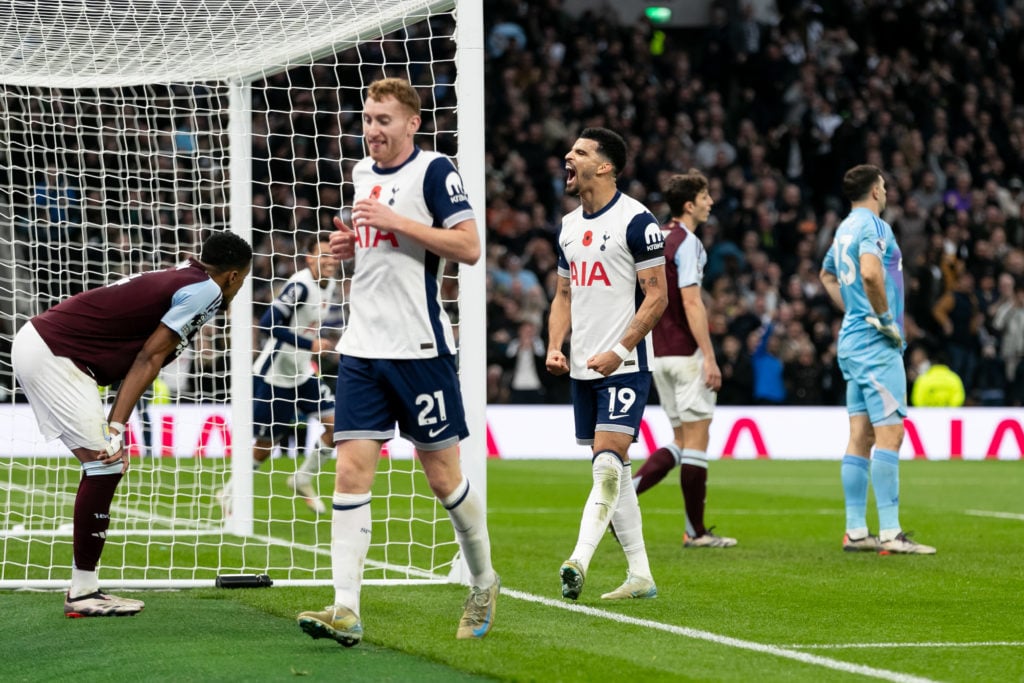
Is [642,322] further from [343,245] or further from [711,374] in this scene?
[711,374]

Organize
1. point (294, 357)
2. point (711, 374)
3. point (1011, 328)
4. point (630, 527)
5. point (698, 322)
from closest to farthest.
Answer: point (630, 527), point (711, 374), point (698, 322), point (294, 357), point (1011, 328)

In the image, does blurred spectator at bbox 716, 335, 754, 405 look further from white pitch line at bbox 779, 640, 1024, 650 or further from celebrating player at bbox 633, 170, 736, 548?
white pitch line at bbox 779, 640, 1024, 650

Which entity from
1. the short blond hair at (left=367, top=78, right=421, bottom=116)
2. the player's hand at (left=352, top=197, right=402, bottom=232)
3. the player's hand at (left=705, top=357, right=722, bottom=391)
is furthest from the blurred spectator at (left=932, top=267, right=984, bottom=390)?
the player's hand at (left=352, top=197, right=402, bottom=232)

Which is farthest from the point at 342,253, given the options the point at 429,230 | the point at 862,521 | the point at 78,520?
the point at 862,521

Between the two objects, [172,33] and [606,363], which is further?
[172,33]

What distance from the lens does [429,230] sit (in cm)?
601

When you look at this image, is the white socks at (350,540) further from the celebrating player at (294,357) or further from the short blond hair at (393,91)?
the celebrating player at (294,357)

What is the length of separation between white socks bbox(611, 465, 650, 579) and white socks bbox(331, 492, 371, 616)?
1743 mm

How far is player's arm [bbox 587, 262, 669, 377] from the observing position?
704 centimetres

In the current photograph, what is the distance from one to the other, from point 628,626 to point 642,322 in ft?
4.52

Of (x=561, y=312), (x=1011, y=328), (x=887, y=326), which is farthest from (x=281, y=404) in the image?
(x=1011, y=328)

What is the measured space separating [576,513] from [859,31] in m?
17.1

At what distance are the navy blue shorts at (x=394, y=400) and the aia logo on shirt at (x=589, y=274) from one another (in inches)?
56.8

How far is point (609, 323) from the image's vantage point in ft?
24.2
